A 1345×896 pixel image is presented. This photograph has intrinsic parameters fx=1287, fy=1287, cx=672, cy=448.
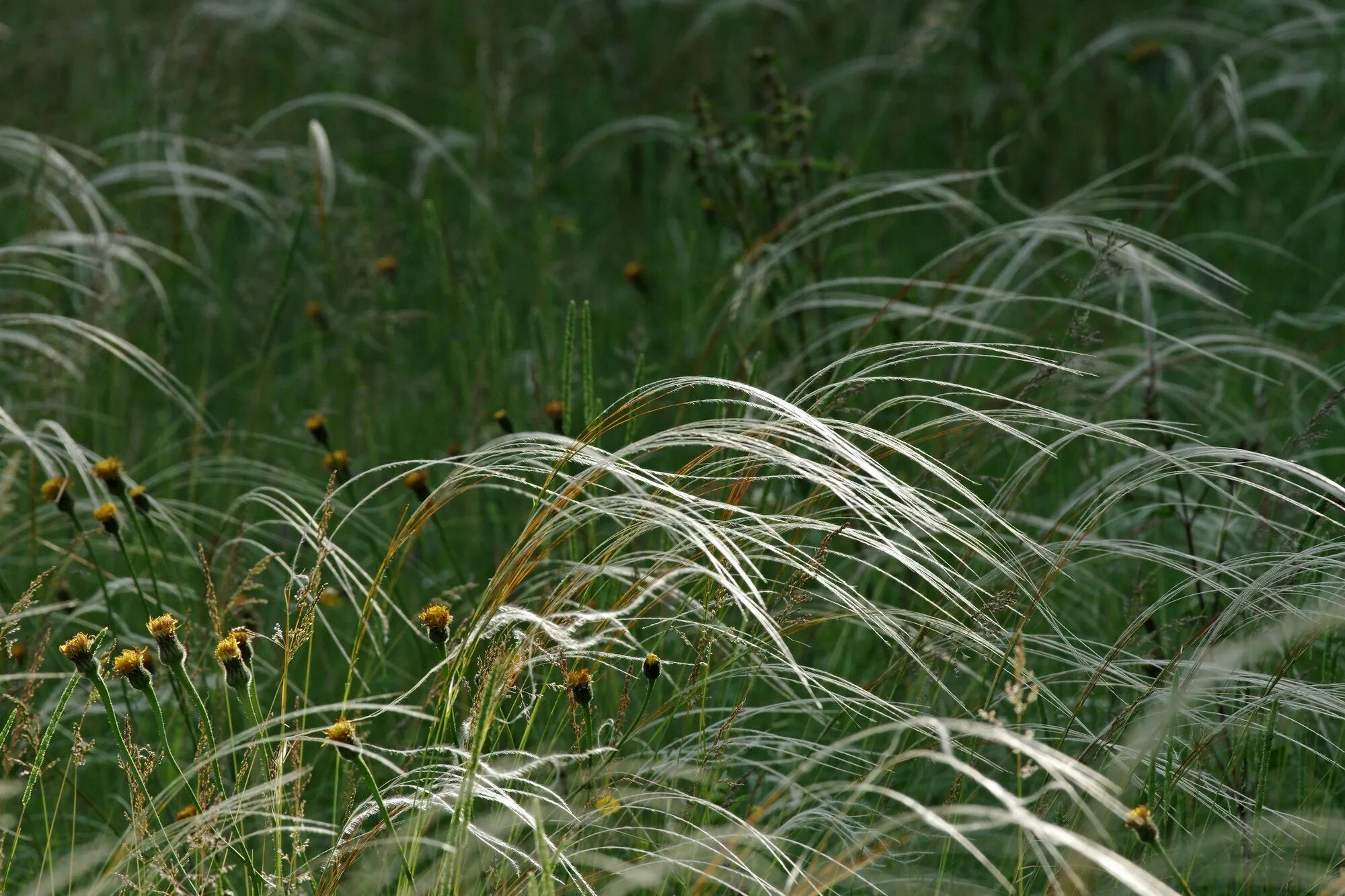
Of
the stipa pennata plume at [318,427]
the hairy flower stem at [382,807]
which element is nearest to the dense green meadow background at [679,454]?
the hairy flower stem at [382,807]

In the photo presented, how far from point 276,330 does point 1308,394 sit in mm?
2424

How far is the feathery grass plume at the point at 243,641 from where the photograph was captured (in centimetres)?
123

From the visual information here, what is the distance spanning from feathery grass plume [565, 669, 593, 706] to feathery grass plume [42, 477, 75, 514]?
30.8 inches

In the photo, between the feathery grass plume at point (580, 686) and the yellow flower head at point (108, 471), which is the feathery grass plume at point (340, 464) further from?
the feathery grass plume at point (580, 686)

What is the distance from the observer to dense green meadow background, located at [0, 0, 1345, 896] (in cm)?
130

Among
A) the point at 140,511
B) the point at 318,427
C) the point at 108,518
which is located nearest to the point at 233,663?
the point at 108,518

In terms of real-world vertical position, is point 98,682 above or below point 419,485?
above

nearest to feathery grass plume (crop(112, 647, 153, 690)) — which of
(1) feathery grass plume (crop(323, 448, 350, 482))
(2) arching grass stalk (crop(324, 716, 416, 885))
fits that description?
(2) arching grass stalk (crop(324, 716, 416, 885))

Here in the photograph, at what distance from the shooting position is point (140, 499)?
1.84 meters

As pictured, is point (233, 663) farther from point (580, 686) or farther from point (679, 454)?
point (679, 454)

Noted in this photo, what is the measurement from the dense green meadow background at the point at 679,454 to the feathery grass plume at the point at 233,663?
0.20ft

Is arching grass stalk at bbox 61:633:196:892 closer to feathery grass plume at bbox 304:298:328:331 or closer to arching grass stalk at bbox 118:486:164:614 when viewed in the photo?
arching grass stalk at bbox 118:486:164:614

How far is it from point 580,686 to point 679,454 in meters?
1.31

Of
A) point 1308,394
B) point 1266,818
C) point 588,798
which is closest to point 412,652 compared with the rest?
point 588,798
